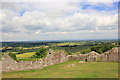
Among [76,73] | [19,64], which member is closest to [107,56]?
[76,73]

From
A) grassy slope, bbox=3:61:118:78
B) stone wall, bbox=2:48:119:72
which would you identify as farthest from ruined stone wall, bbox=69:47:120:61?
grassy slope, bbox=3:61:118:78

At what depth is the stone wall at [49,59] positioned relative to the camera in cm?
1765

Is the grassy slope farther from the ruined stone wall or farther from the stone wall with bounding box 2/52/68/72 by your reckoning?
the ruined stone wall

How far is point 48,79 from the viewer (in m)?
12.5

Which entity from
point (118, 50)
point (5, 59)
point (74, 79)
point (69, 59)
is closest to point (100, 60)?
point (118, 50)

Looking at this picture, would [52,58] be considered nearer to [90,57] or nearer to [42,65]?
[42,65]

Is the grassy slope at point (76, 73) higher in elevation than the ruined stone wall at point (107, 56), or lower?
lower

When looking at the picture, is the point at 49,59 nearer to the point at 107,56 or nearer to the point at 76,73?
the point at 76,73

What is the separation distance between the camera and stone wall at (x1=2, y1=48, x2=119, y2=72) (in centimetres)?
1765

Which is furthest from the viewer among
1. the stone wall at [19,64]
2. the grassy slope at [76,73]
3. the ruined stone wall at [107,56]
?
the ruined stone wall at [107,56]

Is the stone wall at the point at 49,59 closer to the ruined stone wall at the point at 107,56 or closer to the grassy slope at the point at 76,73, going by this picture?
the ruined stone wall at the point at 107,56

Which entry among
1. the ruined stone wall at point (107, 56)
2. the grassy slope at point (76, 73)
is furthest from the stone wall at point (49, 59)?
the grassy slope at point (76, 73)

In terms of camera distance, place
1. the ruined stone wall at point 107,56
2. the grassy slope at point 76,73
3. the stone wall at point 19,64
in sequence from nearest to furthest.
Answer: the grassy slope at point 76,73
the stone wall at point 19,64
the ruined stone wall at point 107,56

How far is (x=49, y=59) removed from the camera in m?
20.5
